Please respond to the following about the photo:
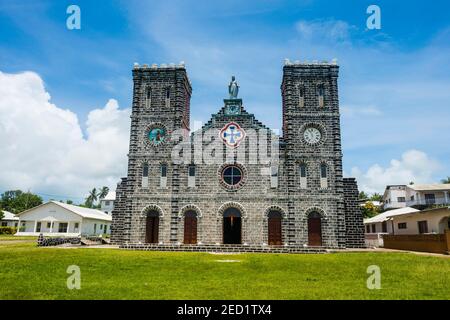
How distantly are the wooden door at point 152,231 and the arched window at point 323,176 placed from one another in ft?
43.2

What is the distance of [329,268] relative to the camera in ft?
49.6

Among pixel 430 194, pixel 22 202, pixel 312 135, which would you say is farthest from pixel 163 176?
pixel 22 202

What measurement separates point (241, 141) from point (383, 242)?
52.7 feet

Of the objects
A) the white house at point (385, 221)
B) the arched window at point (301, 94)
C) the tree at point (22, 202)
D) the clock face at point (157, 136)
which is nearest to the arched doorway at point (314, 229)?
the arched window at point (301, 94)

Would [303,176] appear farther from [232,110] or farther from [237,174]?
[232,110]

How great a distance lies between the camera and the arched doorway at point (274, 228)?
2789 centimetres

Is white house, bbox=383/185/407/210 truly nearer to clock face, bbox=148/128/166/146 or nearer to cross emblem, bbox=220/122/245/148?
cross emblem, bbox=220/122/245/148

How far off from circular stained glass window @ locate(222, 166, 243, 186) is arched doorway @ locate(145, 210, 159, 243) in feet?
19.9

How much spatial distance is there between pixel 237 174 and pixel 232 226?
407 cm

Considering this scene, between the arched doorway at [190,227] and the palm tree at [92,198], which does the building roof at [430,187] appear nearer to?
the arched doorway at [190,227]

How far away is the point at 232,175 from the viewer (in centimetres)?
2912

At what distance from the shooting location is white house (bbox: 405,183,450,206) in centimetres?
4564

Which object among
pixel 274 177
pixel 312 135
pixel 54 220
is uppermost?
pixel 312 135
